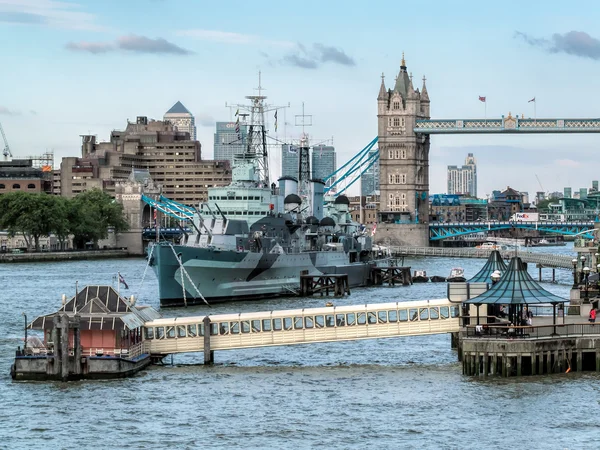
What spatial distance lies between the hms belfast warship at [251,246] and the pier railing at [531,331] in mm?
33321

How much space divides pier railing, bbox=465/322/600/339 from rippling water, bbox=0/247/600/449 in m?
1.59

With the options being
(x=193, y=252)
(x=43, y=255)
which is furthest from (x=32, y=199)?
(x=193, y=252)

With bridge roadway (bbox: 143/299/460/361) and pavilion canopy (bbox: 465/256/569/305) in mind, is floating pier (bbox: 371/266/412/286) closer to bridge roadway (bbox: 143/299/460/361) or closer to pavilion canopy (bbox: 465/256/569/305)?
bridge roadway (bbox: 143/299/460/361)

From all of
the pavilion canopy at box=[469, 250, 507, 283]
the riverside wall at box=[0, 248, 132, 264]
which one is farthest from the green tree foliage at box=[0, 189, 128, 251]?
the pavilion canopy at box=[469, 250, 507, 283]

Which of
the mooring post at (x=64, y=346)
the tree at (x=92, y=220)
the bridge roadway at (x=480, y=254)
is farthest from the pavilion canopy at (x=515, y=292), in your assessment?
the tree at (x=92, y=220)

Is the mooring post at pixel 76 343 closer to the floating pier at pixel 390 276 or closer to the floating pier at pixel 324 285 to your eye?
the floating pier at pixel 324 285

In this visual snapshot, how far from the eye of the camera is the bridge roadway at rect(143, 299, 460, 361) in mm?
50438

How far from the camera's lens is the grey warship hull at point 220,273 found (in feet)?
260

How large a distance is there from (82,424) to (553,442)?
44.7ft

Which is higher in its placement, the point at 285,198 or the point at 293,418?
the point at 285,198

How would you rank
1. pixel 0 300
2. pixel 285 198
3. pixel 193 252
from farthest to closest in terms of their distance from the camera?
pixel 285 198, pixel 0 300, pixel 193 252

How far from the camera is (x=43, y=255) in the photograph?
538 feet

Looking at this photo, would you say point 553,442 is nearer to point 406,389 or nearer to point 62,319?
point 406,389

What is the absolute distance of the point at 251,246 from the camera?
86250 mm
